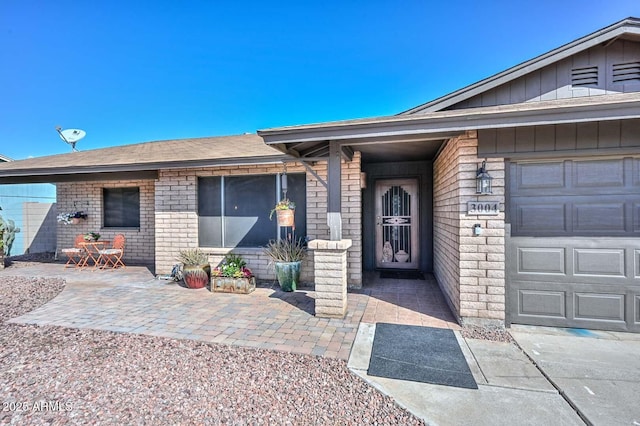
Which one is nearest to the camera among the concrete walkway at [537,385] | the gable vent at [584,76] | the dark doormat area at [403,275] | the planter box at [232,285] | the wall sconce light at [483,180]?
the concrete walkway at [537,385]

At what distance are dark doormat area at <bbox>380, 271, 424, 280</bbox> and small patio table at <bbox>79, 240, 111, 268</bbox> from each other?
24.0ft

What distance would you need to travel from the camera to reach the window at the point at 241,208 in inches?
232

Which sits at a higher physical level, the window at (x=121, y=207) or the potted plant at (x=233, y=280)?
the window at (x=121, y=207)

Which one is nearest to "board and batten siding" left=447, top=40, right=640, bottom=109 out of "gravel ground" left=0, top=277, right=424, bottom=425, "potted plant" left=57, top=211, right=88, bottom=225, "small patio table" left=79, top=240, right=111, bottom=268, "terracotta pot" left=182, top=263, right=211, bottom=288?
"gravel ground" left=0, top=277, right=424, bottom=425

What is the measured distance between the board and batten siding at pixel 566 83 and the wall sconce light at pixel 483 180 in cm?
147

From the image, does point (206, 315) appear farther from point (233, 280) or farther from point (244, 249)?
point (244, 249)

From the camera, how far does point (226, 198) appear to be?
621cm

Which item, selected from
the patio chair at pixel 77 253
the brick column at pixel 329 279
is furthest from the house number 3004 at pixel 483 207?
the patio chair at pixel 77 253

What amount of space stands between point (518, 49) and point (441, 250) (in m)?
5.31

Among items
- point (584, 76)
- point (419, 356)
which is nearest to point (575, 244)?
point (419, 356)

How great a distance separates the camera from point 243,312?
4.20m

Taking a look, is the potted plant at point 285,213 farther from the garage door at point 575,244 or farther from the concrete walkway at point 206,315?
the garage door at point 575,244

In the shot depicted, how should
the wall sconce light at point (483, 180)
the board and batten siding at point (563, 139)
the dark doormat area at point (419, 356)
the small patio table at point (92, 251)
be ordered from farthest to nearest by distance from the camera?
the small patio table at point (92, 251)
the wall sconce light at point (483, 180)
the board and batten siding at point (563, 139)
the dark doormat area at point (419, 356)

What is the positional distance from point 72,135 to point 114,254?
7.30m
